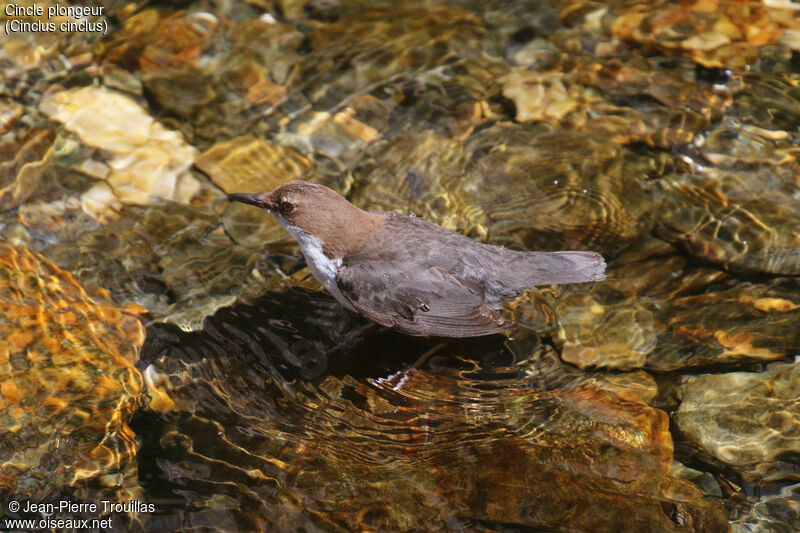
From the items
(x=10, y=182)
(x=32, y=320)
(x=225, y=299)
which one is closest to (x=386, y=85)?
(x=225, y=299)

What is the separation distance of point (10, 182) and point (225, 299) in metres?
1.84

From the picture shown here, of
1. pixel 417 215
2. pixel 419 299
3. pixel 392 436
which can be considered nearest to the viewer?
pixel 392 436

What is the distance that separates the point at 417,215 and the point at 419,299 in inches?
37.9

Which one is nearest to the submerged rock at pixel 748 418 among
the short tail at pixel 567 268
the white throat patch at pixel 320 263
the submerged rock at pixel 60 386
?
the short tail at pixel 567 268

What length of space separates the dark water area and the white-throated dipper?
1.02 ft

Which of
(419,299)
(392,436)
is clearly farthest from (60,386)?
(419,299)

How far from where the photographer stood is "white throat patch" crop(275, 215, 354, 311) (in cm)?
426

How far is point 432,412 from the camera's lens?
387 centimetres

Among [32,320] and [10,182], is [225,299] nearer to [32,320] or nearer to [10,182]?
[32,320]

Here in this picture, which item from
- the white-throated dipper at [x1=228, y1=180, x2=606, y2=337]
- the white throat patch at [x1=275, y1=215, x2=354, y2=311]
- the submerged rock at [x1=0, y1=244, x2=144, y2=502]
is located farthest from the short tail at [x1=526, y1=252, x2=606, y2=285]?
the submerged rock at [x1=0, y1=244, x2=144, y2=502]

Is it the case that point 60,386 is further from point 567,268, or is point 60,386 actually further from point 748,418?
point 748,418

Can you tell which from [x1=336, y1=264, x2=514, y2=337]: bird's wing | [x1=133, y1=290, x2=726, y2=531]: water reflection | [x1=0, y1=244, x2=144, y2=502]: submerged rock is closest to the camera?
[x1=133, y1=290, x2=726, y2=531]: water reflection

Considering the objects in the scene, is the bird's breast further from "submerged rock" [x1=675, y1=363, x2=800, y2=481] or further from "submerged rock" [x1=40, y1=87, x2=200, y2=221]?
"submerged rock" [x1=675, y1=363, x2=800, y2=481]

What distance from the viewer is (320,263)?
4.30m
